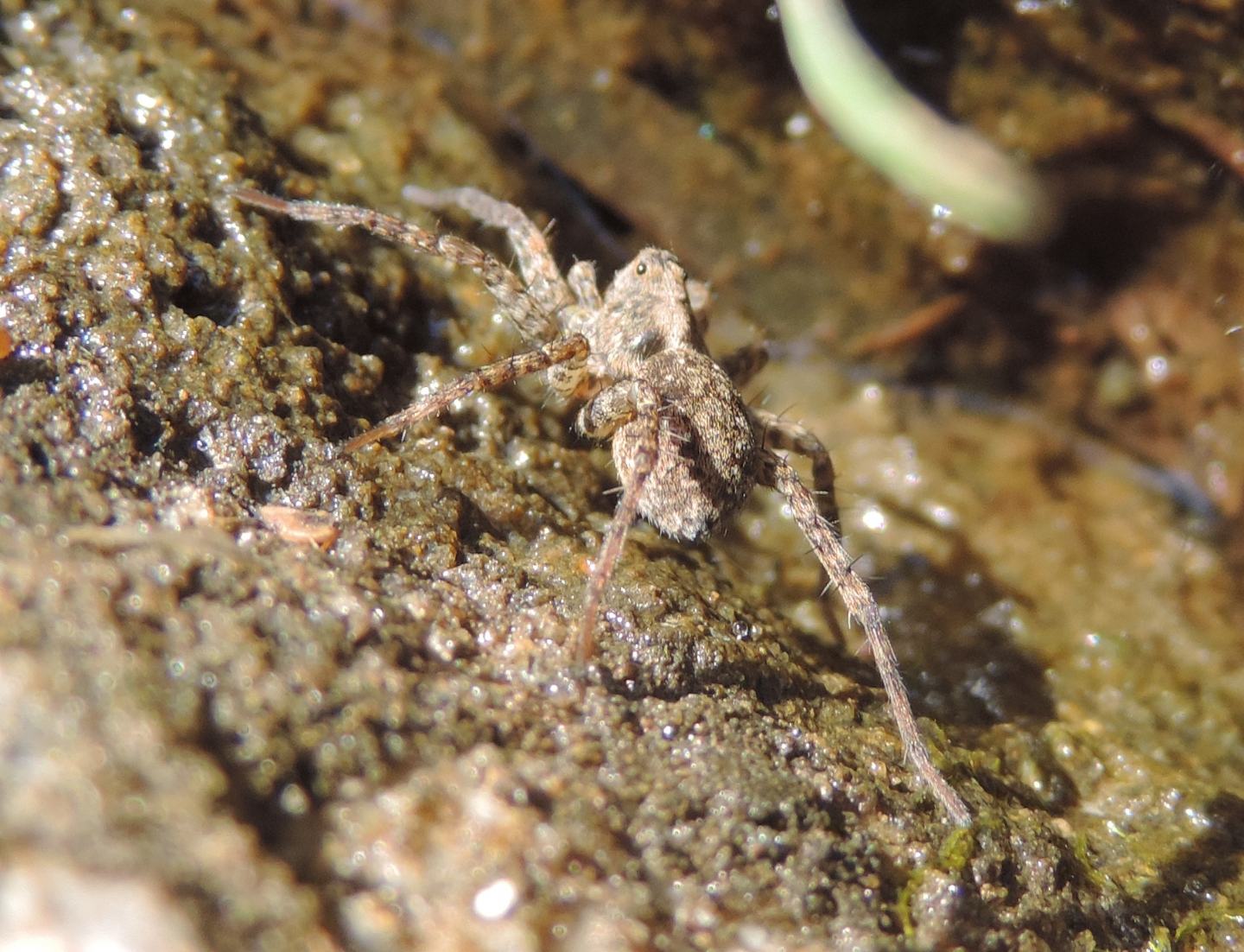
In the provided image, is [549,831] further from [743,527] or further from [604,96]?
[604,96]

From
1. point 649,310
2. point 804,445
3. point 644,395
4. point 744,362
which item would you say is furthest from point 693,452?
point 744,362

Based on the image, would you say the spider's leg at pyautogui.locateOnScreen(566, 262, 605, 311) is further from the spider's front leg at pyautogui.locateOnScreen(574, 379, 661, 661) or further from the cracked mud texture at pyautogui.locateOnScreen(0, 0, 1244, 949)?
the spider's front leg at pyautogui.locateOnScreen(574, 379, 661, 661)

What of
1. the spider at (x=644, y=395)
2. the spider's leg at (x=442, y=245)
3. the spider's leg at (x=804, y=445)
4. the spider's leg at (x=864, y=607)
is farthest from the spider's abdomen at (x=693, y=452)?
the spider's leg at (x=442, y=245)

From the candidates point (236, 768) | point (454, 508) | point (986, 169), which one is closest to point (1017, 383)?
point (986, 169)

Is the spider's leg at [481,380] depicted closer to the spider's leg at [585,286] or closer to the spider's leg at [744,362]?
the spider's leg at [585,286]

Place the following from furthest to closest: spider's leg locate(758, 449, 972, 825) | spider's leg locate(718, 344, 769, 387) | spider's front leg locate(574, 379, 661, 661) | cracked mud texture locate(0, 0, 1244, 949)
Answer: spider's leg locate(718, 344, 769, 387)
spider's leg locate(758, 449, 972, 825)
spider's front leg locate(574, 379, 661, 661)
cracked mud texture locate(0, 0, 1244, 949)

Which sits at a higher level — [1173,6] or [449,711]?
[1173,6]

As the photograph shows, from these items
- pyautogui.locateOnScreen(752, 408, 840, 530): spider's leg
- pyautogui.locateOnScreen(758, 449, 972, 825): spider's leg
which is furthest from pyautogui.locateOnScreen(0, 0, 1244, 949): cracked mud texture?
pyautogui.locateOnScreen(752, 408, 840, 530): spider's leg
